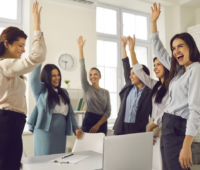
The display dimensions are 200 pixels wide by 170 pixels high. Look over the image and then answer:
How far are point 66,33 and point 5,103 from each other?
2.97m

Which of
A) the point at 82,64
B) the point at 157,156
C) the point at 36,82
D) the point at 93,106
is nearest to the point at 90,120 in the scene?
the point at 93,106

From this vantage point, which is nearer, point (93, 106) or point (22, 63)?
point (22, 63)

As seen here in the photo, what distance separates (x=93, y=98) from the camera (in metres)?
2.94

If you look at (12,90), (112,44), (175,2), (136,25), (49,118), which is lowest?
(49,118)

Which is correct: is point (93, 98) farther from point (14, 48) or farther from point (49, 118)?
point (14, 48)

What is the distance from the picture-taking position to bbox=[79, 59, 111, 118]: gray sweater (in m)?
2.93

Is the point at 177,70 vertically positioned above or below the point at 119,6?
below

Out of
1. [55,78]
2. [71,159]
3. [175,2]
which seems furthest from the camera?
[175,2]

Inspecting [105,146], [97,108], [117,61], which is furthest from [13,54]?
[117,61]

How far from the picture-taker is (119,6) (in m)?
5.07

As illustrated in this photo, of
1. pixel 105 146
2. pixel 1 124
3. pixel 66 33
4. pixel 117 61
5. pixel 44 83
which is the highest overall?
pixel 66 33

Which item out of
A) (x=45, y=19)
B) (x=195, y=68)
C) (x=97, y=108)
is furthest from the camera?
(x=45, y=19)

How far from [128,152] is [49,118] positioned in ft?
3.74

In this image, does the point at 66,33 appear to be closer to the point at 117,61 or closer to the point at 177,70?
the point at 117,61
